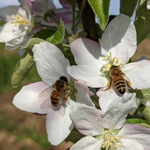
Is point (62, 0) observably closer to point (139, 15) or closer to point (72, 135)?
point (139, 15)

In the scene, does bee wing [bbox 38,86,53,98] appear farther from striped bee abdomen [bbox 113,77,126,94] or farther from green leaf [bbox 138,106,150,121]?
green leaf [bbox 138,106,150,121]

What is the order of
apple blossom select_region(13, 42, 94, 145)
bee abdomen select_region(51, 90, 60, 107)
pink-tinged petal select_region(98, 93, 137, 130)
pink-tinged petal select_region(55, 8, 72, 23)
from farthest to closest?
pink-tinged petal select_region(55, 8, 72, 23) → bee abdomen select_region(51, 90, 60, 107) → apple blossom select_region(13, 42, 94, 145) → pink-tinged petal select_region(98, 93, 137, 130)

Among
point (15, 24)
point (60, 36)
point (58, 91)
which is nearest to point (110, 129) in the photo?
point (58, 91)

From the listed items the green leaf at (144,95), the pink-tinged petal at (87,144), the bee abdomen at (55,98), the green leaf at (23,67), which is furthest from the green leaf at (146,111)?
the green leaf at (23,67)

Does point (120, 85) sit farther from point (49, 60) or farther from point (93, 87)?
point (49, 60)

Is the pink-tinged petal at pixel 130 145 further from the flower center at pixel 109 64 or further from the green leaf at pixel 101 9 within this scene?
the green leaf at pixel 101 9

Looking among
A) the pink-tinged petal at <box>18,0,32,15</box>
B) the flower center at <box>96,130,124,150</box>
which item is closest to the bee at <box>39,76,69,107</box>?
the flower center at <box>96,130,124,150</box>

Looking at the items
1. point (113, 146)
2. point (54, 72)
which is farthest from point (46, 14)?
point (113, 146)

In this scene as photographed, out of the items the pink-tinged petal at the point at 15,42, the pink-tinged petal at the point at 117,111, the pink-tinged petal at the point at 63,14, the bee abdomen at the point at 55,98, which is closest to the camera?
the pink-tinged petal at the point at 117,111
